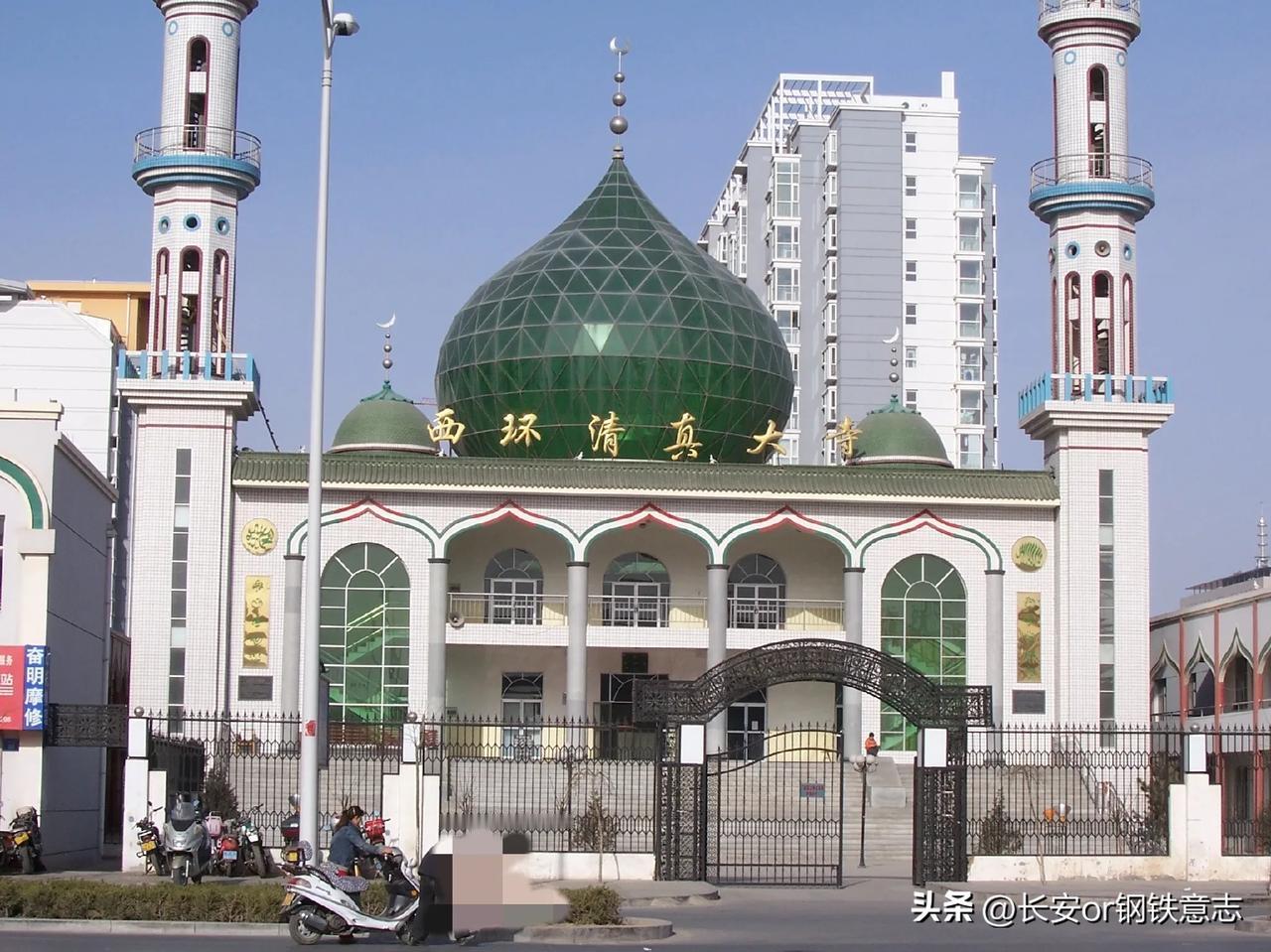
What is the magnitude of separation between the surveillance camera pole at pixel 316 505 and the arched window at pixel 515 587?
19460mm

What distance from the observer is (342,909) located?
19.2 metres

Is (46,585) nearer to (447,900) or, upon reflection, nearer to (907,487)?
(447,900)

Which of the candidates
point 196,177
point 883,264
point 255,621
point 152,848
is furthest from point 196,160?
point 883,264

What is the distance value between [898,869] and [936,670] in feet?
34.3

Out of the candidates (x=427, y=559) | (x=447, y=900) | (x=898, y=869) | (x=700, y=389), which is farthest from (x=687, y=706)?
(x=700, y=389)

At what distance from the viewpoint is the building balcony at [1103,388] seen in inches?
1646

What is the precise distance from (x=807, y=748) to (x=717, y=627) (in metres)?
14.0

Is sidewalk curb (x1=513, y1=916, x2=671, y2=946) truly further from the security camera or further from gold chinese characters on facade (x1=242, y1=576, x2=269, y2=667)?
gold chinese characters on facade (x1=242, y1=576, x2=269, y2=667)

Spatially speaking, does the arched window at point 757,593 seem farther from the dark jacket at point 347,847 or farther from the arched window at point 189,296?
the dark jacket at point 347,847

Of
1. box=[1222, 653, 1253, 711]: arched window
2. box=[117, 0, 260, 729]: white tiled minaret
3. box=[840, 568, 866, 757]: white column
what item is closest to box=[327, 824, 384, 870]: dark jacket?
box=[117, 0, 260, 729]: white tiled minaret

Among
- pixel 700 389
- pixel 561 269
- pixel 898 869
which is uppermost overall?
pixel 561 269

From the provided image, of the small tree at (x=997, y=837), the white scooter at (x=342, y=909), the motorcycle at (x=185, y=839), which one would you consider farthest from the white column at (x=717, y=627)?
the white scooter at (x=342, y=909)

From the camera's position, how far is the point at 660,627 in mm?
42250

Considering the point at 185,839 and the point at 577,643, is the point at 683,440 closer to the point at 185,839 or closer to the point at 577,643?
the point at 577,643
